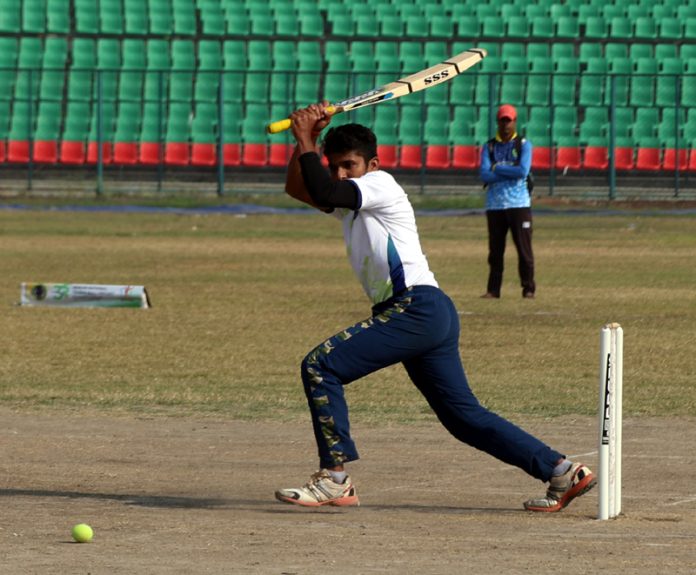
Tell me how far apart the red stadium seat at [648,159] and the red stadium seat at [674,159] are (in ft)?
0.52

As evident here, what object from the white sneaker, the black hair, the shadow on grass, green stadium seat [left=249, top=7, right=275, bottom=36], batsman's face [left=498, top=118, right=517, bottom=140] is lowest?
the shadow on grass

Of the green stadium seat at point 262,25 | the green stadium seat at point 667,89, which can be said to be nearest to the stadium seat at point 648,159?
the green stadium seat at point 667,89

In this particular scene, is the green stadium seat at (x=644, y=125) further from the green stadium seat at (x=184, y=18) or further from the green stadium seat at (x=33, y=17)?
the green stadium seat at (x=33, y=17)

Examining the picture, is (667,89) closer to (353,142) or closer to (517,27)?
(517,27)

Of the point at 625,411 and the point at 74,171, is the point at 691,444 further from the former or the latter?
the point at 74,171

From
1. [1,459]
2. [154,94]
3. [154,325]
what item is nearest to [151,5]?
[154,94]

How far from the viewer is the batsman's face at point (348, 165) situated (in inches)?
303

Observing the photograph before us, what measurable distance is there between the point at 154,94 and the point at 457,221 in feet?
27.7

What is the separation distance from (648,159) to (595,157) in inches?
44.4

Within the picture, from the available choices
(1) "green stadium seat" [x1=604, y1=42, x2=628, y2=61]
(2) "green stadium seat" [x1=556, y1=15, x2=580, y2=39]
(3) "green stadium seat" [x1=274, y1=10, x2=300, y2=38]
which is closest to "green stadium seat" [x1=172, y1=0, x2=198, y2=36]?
(3) "green stadium seat" [x1=274, y1=10, x2=300, y2=38]

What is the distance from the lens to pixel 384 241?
759 cm

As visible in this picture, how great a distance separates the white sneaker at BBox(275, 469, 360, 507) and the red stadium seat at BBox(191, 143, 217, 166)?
28.4 meters

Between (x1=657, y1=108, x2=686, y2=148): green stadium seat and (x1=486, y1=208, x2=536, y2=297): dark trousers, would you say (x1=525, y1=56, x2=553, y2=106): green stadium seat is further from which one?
(x1=486, y1=208, x2=536, y2=297): dark trousers

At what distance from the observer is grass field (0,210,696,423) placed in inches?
470
